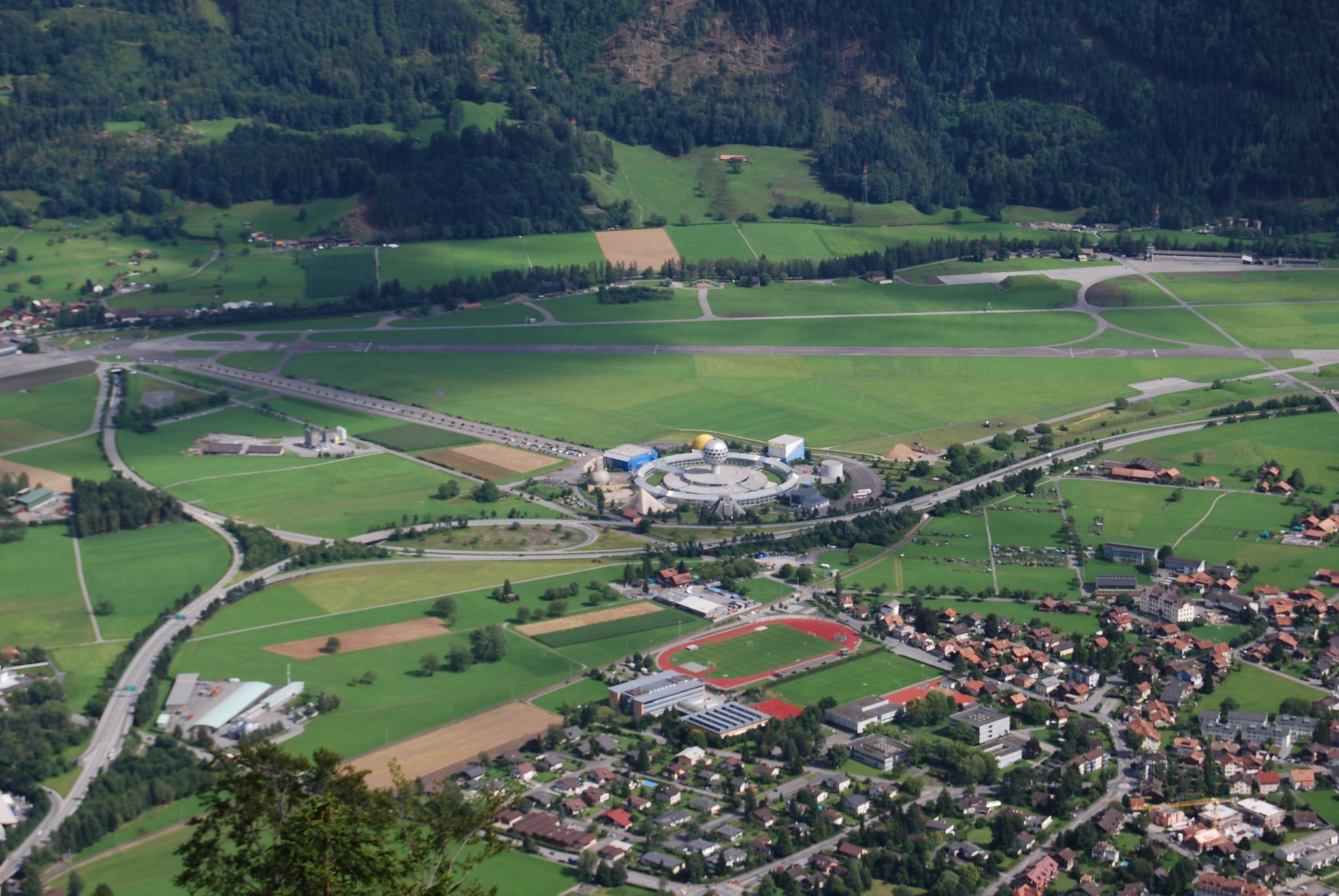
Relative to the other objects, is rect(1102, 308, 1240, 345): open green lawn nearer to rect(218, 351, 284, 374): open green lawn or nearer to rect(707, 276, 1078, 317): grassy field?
rect(707, 276, 1078, 317): grassy field

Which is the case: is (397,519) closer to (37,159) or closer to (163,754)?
(163,754)

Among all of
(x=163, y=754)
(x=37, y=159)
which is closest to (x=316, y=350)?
(x=37, y=159)

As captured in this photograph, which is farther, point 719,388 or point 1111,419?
point 719,388

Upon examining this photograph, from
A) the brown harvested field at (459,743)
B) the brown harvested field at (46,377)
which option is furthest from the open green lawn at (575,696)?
the brown harvested field at (46,377)

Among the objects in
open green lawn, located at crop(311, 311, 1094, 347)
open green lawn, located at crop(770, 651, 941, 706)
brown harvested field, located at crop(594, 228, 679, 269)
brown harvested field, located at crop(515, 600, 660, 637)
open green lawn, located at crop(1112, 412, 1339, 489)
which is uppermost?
brown harvested field, located at crop(594, 228, 679, 269)

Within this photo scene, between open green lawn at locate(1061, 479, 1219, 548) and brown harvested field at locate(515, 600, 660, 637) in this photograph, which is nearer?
brown harvested field at locate(515, 600, 660, 637)

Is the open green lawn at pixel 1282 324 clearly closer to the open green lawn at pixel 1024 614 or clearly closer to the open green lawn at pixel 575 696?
the open green lawn at pixel 1024 614

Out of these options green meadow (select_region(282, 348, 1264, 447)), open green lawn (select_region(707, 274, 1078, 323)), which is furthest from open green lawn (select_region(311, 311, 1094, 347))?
green meadow (select_region(282, 348, 1264, 447))

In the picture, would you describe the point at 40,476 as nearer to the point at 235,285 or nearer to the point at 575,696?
the point at 575,696
